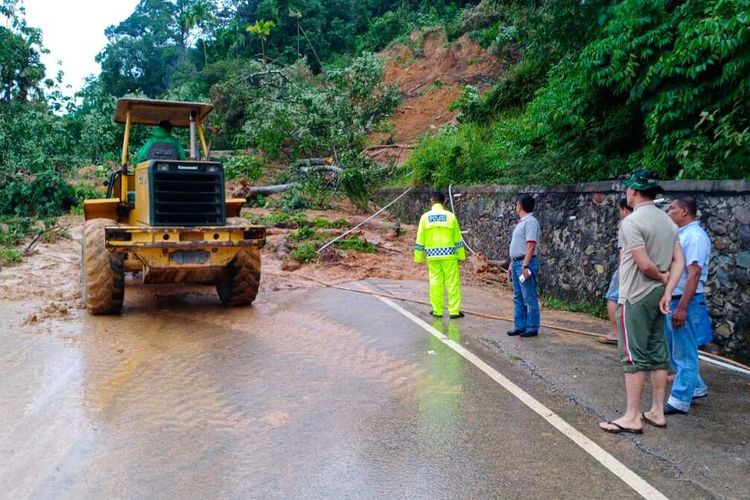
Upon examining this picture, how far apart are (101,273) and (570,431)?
6.61 m

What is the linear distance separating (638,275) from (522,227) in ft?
11.2

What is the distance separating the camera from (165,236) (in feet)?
29.8

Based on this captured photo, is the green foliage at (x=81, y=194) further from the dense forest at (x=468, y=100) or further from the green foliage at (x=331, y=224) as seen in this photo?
the green foliage at (x=331, y=224)

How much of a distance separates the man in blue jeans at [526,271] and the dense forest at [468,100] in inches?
88.5

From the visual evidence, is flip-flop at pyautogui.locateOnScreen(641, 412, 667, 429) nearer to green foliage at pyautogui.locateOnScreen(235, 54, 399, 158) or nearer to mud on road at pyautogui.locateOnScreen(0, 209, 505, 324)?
mud on road at pyautogui.locateOnScreen(0, 209, 505, 324)

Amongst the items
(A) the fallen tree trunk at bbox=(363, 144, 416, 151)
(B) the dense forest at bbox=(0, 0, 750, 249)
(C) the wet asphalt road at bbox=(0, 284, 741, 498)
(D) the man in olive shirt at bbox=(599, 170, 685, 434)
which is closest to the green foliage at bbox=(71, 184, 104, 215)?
(B) the dense forest at bbox=(0, 0, 750, 249)

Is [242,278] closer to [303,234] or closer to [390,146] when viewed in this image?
[303,234]

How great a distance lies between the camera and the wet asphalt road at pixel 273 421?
4211 millimetres

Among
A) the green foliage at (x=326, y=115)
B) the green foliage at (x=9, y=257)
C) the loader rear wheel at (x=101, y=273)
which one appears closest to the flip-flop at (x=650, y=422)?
the loader rear wheel at (x=101, y=273)

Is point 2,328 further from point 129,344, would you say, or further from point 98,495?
point 98,495

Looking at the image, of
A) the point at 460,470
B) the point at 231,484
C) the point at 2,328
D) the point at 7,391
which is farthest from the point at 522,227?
the point at 2,328

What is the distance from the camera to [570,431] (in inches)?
202

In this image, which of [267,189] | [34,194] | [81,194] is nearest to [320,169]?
[267,189]

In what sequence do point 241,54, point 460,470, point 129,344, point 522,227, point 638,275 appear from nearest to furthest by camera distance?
1. point 460,470
2. point 638,275
3. point 129,344
4. point 522,227
5. point 241,54
